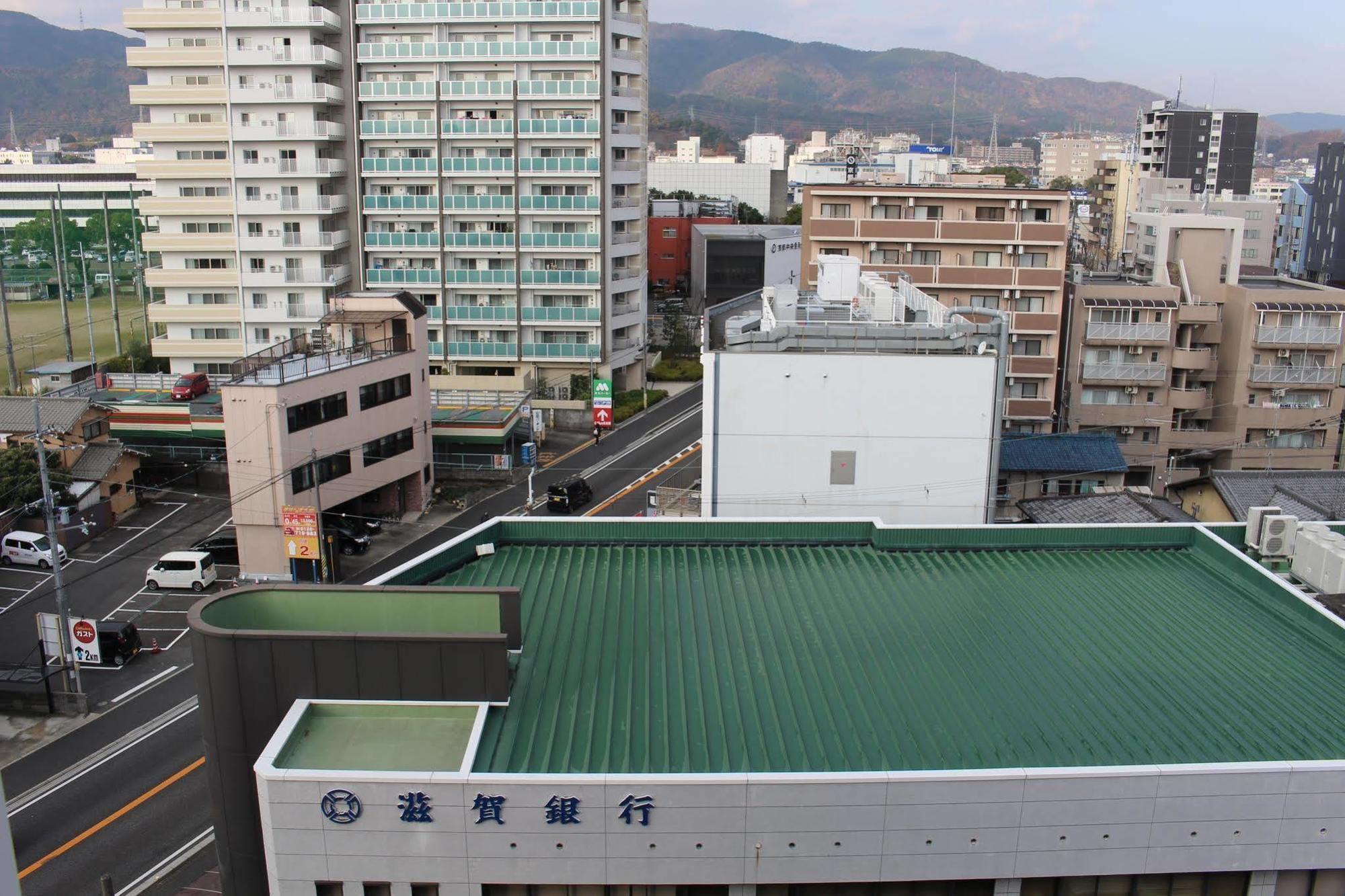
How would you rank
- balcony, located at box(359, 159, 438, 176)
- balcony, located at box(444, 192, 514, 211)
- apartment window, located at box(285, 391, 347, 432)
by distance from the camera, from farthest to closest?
balcony, located at box(359, 159, 438, 176) < balcony, located at box(444, 192, 514, 211) < apartment window, located at box(285, 391, 347, 432)

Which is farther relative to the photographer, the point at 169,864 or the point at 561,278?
the point at 561,278

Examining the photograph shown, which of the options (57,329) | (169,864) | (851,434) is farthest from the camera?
(57,329)

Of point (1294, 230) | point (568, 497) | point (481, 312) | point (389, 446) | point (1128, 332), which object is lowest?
point (568, 497)

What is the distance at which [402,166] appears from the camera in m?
58.8

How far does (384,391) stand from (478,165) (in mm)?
20784

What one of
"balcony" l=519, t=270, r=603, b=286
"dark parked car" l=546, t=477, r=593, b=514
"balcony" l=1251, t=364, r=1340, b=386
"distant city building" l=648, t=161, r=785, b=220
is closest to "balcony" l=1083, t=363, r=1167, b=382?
"balcony" l=1251, t=364, r=1340, b=386

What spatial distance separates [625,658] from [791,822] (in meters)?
4.04

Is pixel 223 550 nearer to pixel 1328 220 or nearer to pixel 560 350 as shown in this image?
pixel 560 350

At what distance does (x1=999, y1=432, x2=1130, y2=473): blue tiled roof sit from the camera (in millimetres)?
41625

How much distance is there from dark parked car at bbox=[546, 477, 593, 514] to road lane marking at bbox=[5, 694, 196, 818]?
56.1ft

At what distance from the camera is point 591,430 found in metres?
56.9

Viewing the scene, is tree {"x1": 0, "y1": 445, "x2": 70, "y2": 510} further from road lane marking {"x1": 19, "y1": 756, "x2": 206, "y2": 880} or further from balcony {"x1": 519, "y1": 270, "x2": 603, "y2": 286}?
balcony {"x1": 519, "y1": 270, "x2": 603, "y2": 286}

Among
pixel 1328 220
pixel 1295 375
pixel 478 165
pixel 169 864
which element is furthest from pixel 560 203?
pixel 1328 220

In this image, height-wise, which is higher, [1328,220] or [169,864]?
[1328,220]
